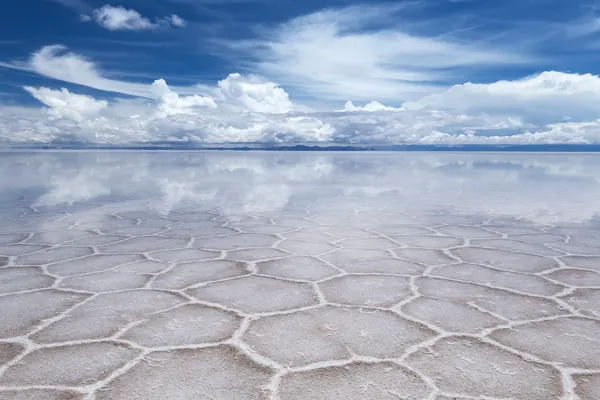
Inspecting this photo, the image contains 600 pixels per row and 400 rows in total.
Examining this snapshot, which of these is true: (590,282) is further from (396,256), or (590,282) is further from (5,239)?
(5,239)

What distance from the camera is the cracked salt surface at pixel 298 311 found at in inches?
84.5

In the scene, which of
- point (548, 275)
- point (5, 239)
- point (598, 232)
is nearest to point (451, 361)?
point (548, 275)

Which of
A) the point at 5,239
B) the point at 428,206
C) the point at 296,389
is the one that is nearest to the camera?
the point at 296,389

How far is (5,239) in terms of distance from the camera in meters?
5.12

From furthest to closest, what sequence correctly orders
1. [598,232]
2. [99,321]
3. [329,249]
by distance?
[598,232] < [329,249] < [99,321]

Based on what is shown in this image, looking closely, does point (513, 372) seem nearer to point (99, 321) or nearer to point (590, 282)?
point (590, 282)

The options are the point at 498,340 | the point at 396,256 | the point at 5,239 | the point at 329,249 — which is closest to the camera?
the point at 498,340

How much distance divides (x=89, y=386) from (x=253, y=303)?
4.03ft

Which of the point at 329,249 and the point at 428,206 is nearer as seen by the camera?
the point at 329,249

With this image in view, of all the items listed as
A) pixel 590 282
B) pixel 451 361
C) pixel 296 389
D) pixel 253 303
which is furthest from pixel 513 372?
pixel 590 282

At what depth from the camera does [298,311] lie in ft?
9.77

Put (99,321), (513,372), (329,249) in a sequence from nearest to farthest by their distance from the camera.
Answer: (513,372), (99,321), (329,249)

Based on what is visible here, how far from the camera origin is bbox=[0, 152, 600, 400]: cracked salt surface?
2.15m

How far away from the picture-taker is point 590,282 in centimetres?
361
